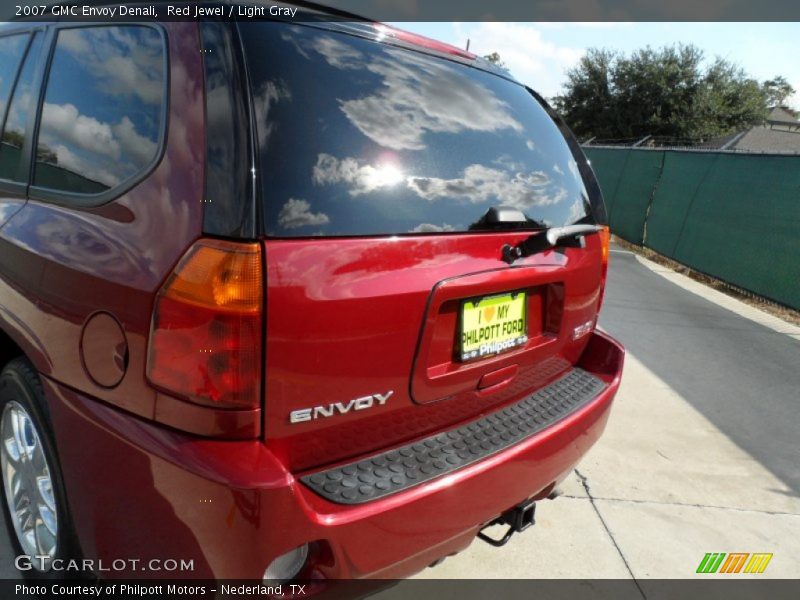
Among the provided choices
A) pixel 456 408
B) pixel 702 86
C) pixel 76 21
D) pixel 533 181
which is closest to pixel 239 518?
pixel 456 408

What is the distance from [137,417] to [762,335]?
634 cm

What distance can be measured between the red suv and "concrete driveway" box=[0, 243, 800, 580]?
75 cm

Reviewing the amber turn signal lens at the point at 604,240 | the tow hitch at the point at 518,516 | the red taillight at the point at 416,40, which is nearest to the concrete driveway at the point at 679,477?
the tow hitch at the point at 518,516

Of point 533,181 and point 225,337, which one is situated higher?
point 533,181

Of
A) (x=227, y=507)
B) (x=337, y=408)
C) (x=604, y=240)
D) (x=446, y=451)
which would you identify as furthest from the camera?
(x=604, y=240)

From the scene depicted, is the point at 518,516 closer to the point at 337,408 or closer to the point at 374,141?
the point at 337,408

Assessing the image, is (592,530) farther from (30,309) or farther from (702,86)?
(702,86)

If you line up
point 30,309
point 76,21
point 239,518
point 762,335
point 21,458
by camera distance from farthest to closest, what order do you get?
point 762,335, point 21,458, point 76,21, point 30,309, point 239,518

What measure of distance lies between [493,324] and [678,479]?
6.67ft

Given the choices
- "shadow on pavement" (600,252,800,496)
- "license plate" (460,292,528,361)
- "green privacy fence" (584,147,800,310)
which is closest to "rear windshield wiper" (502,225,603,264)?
"license plate" (460,292,528,361)

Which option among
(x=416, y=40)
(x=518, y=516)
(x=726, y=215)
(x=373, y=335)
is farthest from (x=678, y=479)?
(x=726, y=215)

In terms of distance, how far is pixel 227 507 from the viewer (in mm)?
1280

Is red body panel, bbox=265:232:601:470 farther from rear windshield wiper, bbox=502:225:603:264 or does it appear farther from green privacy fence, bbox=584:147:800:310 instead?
green privacy fence, bbox=584:147:800:310

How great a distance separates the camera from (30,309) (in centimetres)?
170
